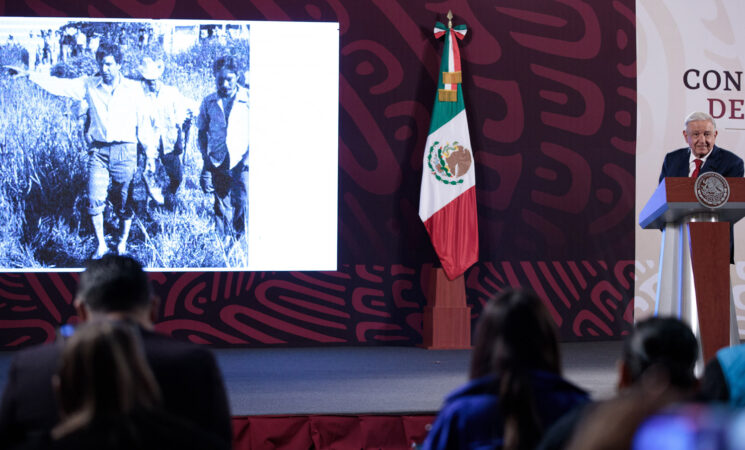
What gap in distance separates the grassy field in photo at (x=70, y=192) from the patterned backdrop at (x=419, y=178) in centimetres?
20

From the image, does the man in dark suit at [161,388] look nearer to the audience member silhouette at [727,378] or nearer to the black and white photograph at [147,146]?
the audience member silhouette at [727,378]

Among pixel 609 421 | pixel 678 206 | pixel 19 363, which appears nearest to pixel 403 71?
pixel 678 206

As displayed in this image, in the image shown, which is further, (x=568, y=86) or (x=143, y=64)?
(x=568, y=86)

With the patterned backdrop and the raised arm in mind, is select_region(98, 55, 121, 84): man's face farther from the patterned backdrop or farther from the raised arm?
the patterned backdrop

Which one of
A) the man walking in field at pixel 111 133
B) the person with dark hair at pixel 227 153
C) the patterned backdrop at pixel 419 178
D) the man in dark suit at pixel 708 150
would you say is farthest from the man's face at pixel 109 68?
the man in dark suit at pixel 708 150

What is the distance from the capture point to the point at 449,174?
20.4 ft

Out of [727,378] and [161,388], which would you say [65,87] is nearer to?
[161,388]

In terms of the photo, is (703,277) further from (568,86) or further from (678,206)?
(568,86)

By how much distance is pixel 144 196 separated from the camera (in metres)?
6.08

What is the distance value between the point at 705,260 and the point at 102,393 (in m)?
2.60

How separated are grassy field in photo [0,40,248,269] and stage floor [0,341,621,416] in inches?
30.7

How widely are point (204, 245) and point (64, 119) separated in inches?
53.8

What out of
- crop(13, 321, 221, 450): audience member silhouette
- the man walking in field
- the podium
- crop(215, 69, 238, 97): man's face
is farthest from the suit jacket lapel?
the man walking in field

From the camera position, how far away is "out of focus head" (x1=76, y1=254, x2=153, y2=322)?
1.89 meters
